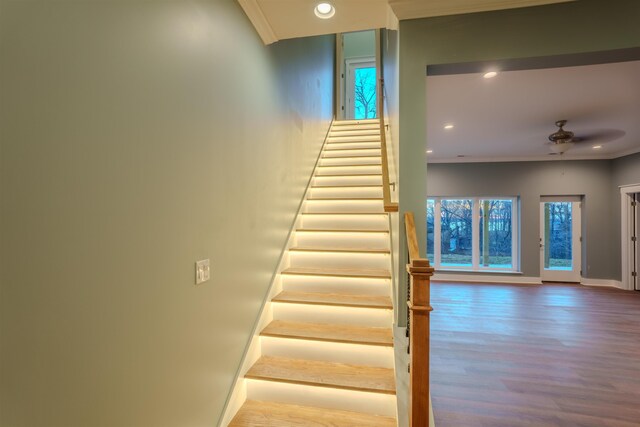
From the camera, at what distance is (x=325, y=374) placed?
208cm

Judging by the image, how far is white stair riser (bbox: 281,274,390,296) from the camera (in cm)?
271

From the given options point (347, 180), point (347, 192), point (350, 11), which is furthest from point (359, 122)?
point (350, 11)

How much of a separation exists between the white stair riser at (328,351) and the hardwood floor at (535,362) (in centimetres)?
74

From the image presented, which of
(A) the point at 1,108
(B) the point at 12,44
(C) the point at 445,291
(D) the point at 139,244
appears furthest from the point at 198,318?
(C) the point at 445,291

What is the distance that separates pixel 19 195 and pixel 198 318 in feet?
3.35

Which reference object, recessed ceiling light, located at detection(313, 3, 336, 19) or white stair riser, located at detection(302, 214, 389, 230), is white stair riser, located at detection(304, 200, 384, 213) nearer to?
white stair riser, located at detection(302, 214, 389, 230)

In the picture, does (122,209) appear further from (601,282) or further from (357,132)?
(601,282)

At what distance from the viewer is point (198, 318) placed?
5.29ft

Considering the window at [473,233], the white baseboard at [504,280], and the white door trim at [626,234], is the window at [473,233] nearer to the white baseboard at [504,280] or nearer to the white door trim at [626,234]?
the white baseboard at [504,280]

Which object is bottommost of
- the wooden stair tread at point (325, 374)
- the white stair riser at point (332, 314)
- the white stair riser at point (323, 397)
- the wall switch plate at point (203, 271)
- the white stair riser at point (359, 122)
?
the white stair riser at point (323, 397)

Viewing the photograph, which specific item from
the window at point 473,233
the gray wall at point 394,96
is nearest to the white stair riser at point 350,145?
the gray wall at point 394,96

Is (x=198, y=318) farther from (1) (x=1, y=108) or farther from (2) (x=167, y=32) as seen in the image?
(2) (x=167, y=32)

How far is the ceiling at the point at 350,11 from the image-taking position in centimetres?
203

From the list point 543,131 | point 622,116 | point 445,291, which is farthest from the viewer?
point 445,291
